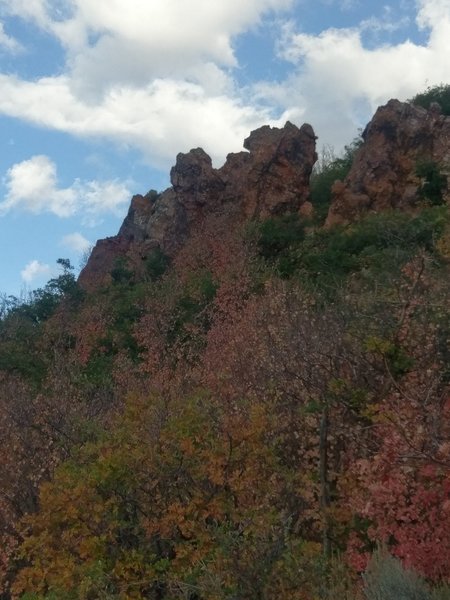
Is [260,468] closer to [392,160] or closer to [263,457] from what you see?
[263,457]

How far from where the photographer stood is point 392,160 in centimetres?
3884

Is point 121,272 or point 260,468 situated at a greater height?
point 121,272

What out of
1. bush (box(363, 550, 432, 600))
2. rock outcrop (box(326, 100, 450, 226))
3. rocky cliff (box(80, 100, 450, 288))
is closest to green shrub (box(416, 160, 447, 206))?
rocky cliff (box(80, 100, 450, 288))

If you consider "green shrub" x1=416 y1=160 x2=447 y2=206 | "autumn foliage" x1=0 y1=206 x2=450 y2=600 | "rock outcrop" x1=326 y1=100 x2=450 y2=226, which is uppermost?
"rock outcrop" x1=326 y1=100 x2=450 y2=226

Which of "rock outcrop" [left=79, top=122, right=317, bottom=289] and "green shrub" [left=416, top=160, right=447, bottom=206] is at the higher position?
"rock outcrop" [left=79, top=122, right=317, bottom=289]

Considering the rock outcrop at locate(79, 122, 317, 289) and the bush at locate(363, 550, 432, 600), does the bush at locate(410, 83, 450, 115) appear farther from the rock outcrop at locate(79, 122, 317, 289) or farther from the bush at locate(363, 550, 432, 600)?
the bush at locate(363, 550, 432, 600)

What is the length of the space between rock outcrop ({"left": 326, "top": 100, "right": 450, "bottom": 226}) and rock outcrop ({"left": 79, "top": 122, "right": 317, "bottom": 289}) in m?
3.24

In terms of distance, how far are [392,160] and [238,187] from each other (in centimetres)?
872

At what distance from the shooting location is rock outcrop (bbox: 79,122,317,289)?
136 ft

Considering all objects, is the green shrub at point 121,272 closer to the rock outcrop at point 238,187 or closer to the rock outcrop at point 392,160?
the rock outcrop at point 238,187

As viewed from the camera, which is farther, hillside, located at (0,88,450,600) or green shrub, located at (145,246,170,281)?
green shrub, located at (145,246,170,281)

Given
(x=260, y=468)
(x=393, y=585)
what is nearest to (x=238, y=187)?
(x=260, y=468)

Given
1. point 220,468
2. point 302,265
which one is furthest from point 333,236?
point 220,468

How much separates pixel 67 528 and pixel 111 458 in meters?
1.59
